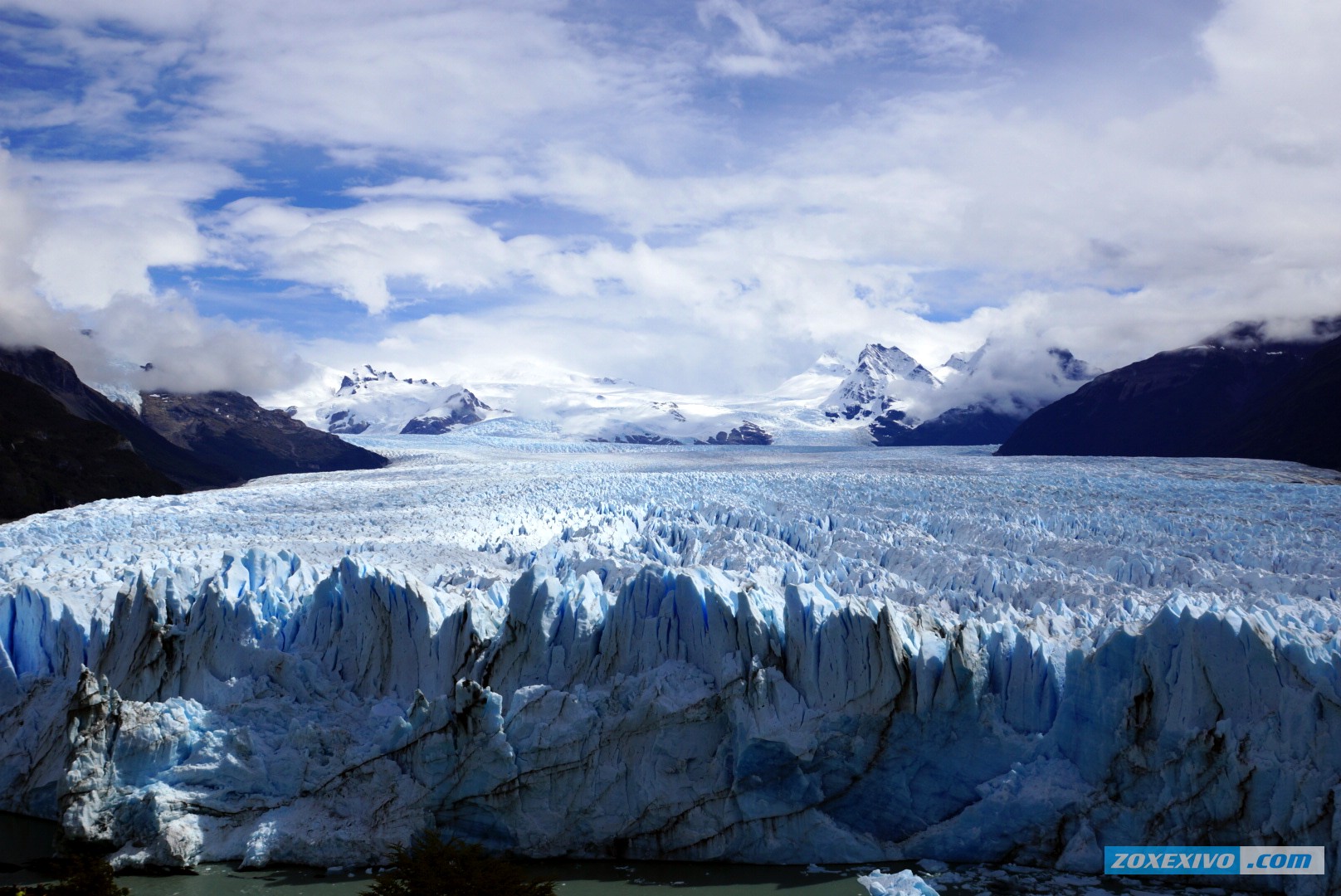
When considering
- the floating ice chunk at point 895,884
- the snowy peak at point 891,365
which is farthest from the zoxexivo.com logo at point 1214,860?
the snowy peak at point 891,365

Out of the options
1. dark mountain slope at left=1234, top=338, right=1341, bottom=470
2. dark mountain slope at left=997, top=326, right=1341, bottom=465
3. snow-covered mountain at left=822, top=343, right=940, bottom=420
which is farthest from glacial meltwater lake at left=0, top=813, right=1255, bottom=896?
snow-covered mountain at left=822, top=343, right=940, bottom=420

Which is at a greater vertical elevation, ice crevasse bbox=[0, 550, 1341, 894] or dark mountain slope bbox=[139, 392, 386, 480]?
dark mountain slope bbox=[139, 392, 386, 480]

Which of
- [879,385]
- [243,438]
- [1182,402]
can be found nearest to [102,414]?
[243,438]

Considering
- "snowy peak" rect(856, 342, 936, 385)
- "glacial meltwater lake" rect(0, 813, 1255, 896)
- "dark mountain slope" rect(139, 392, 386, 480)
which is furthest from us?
"snowy peak" rect(856, 342, 936, 385)

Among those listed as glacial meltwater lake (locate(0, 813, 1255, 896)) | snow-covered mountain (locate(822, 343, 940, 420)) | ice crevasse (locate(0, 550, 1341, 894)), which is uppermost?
snow-covered mountain (locate(822, 343, 940, 420))

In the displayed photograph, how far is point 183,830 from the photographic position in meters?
12.3

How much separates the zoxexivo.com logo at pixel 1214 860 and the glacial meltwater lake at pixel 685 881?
15cm

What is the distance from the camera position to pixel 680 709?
1273cm

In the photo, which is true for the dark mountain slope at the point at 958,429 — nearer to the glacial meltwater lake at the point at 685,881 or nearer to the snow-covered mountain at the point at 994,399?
the snow-covered mountain at the point at 994,399

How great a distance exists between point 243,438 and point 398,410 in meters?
46.0

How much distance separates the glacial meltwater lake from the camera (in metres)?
10.9

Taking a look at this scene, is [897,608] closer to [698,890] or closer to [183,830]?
[698,890]

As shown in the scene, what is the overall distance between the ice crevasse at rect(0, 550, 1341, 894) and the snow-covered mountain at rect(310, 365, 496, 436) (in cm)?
9351

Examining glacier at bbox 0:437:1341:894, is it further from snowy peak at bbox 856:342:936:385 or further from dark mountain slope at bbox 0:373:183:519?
snowy peak at bbox 856:342:936:385
